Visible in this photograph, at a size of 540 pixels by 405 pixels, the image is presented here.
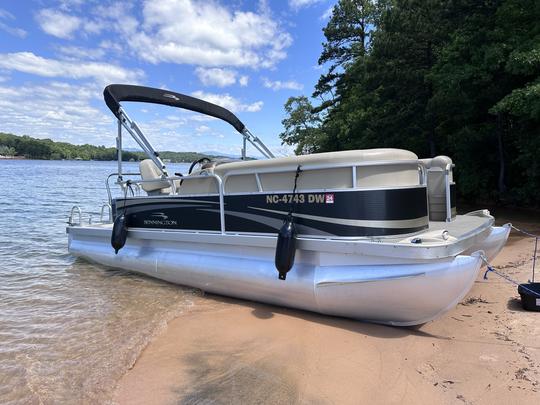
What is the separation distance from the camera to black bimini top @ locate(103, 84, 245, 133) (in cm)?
668

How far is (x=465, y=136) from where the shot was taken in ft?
42.8

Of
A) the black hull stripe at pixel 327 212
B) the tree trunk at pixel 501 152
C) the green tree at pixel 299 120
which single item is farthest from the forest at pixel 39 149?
the black hull stripe at pixel 327 212

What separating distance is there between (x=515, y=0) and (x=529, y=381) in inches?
441

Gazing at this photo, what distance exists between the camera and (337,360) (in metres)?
3.58

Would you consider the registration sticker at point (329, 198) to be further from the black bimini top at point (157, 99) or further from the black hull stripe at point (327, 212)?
the black bimini top at point (157, 99)

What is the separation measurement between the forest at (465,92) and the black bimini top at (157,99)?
21.8 feet

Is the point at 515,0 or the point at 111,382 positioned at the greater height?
the point at 515,0

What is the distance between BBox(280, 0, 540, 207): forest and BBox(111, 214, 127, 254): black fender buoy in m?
8.61

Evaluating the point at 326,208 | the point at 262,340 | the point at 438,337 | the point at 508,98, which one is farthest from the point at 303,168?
the point at 508,98

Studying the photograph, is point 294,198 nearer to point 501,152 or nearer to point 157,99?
point 157,99

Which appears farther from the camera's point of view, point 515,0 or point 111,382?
point 515,0

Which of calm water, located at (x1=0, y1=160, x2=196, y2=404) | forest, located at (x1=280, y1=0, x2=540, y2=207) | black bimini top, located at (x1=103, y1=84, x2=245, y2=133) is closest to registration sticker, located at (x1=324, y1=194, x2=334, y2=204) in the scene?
calm water, located at (x1=0, y1=160, x2=196, y2=404)

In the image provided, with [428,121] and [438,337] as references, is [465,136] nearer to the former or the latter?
[428,121]

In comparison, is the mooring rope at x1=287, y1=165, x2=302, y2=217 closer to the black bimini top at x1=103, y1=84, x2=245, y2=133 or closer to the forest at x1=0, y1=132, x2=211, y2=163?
the black bimini top at x1=103, y1=84, x2=245, y2=133
